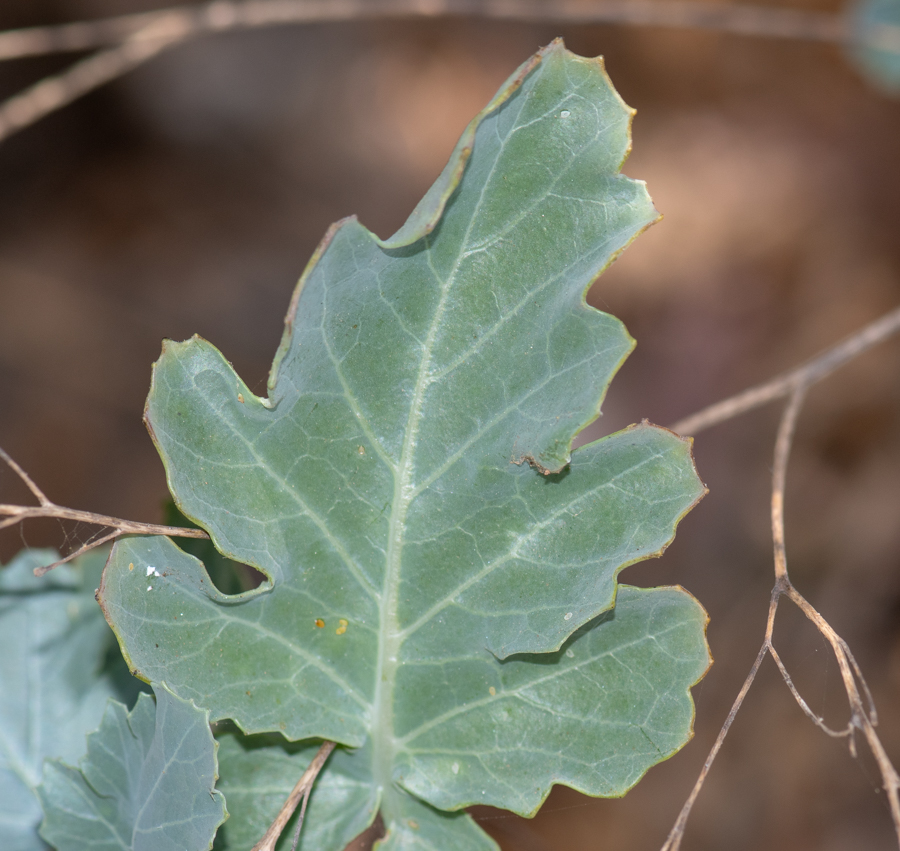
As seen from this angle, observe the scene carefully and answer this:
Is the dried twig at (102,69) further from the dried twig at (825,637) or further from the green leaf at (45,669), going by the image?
the dried twig at (825,637)

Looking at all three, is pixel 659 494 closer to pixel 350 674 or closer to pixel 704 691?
pixel 350 674

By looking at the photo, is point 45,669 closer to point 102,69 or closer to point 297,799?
point 297,799

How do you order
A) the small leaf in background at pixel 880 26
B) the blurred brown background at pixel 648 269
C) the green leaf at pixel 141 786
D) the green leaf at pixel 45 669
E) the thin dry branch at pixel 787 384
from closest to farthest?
the green leaf at pixel 141 786, the green leaf at pixel 45 669, the thin dry branch at pixel 787 384, the small leaf in background at pixel 880 26, the blurred brown background at pixel 648 269

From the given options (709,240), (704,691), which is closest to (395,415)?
(704,691)

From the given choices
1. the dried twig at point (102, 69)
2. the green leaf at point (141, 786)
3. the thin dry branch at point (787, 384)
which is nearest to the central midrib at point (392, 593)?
the green leaf at point (141, 786)

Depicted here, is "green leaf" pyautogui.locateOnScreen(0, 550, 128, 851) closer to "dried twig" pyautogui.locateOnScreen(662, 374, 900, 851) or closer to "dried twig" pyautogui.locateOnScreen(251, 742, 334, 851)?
"dried twig" pyautogui.locateOnScreen(251, 742, 334, 851)

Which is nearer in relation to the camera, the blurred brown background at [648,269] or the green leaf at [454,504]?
the green leaf at [454,504]

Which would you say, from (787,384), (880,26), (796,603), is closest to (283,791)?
(796,603)
